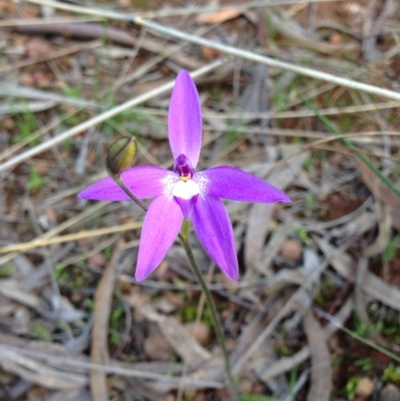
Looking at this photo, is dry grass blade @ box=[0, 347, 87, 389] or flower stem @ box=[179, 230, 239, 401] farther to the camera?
dry grass blade @ box=[0, 347, 87, 389]

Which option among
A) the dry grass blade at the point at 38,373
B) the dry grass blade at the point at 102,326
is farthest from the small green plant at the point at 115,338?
the dry grass blade at the point at 38,373

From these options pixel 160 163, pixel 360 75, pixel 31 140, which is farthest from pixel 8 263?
pixel 360 75

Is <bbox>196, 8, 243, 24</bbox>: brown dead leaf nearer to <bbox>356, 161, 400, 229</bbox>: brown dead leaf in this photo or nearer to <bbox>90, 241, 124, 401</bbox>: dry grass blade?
<bbox>356, 161, 400, 229</bbox>: brown dead leaf

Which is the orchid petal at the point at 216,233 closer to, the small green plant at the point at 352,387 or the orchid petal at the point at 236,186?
the orchid petal at the point at 236,186

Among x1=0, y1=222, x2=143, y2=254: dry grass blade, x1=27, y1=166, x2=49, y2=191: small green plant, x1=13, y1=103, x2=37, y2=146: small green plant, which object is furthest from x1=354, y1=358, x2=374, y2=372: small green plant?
x1=13, y1=103, x2=37, y2=146: small green plant

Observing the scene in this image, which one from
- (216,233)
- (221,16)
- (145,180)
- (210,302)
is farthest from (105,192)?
(221,16)

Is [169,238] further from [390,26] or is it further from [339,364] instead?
[390,26]
